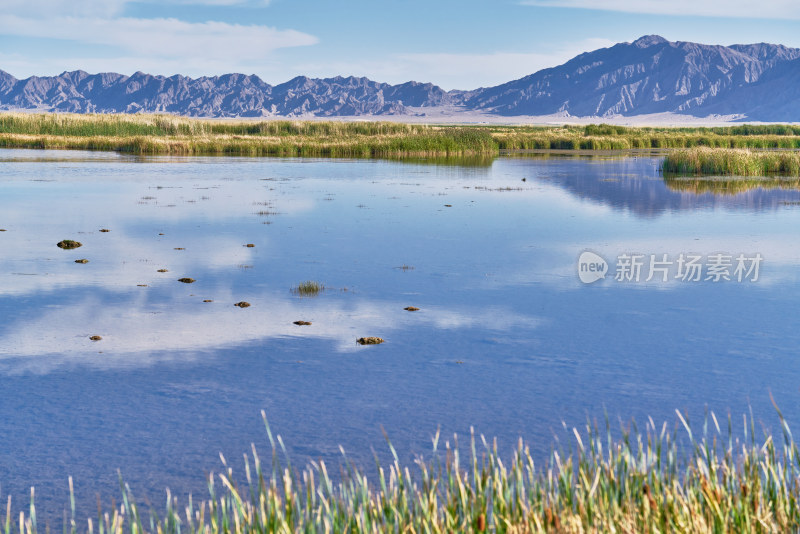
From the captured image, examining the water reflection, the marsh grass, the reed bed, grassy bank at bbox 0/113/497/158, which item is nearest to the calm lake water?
the marsh grass

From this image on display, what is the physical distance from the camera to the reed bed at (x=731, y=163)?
38562mm

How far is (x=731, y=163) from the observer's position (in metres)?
38.8

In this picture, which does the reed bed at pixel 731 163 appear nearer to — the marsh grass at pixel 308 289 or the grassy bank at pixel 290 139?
the grassy bank at pixel 290 139

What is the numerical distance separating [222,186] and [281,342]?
2265 cm

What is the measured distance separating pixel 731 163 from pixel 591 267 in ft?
84.7

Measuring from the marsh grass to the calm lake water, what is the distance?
335 mm

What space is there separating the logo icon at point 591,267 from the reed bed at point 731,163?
24.0 metres

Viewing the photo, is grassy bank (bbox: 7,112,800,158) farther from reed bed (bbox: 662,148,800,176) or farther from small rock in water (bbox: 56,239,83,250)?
small rock in water (bbox: 56,239,83,250)

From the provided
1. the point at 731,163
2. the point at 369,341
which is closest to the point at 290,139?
the point at 731,163

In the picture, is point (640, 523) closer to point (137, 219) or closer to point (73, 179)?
point (137, 219)

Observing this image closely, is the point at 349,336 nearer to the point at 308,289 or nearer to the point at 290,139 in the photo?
the point at 308,289

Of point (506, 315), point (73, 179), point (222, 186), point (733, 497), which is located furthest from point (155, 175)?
point (733, 497)

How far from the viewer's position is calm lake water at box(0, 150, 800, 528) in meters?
7.38

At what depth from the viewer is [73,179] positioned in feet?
113
